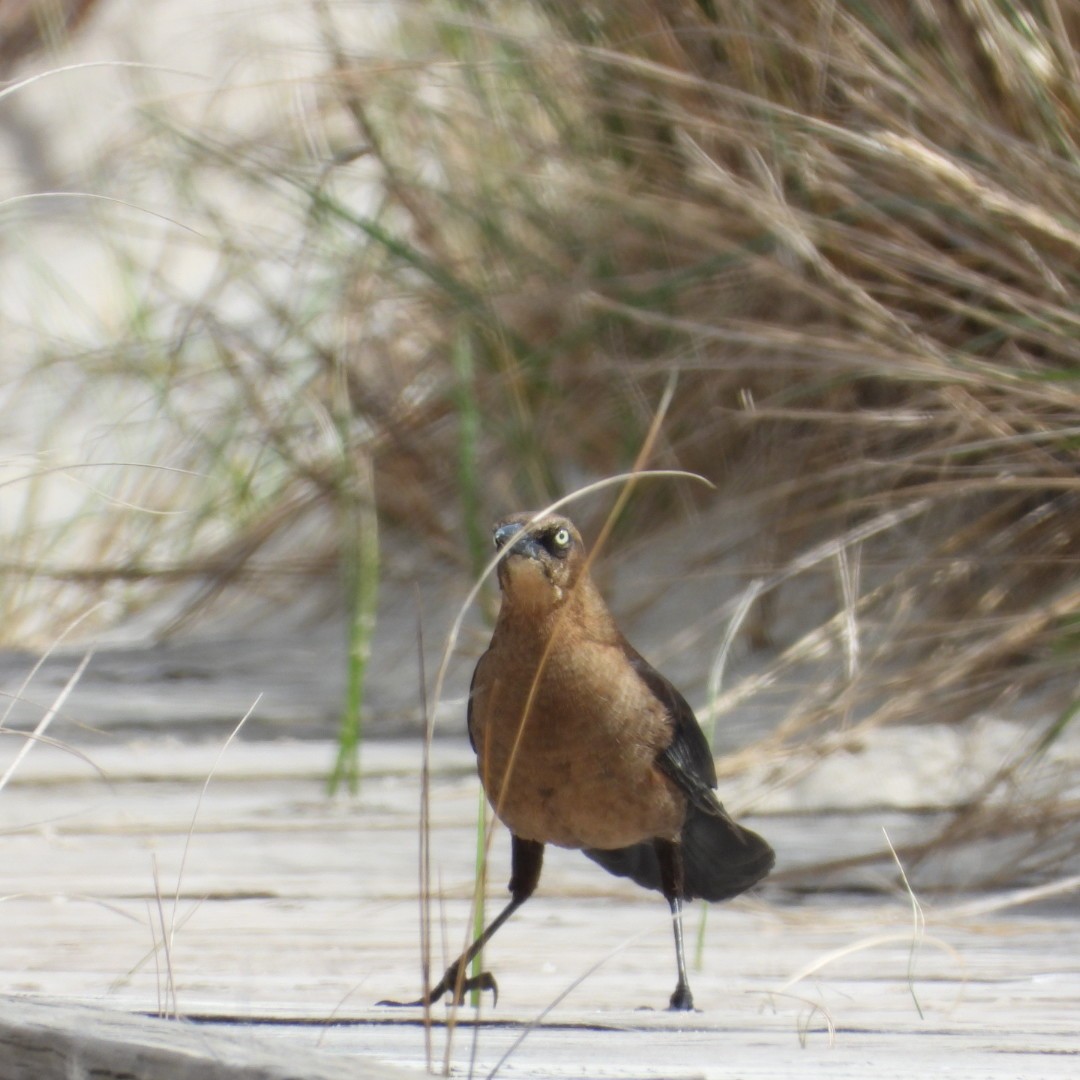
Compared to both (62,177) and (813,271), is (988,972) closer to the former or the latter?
(813,271)

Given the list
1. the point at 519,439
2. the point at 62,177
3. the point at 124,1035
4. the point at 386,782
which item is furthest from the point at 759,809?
the point at 62,177

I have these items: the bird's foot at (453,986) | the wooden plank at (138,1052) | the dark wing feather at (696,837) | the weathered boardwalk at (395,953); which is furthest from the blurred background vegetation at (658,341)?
the wooden plank at (138,1052)

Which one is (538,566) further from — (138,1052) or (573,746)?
(138,1052)

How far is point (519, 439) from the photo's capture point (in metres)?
2.93

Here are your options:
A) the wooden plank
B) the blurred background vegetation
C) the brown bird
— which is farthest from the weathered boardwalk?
the blurred background vegetation

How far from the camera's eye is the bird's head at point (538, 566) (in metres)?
1.64

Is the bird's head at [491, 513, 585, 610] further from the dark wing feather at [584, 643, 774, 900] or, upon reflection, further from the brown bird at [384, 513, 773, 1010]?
the dark wing feather at [584, 643, 774, 900]

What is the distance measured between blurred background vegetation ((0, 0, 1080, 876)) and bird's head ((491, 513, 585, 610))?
19.7 inches

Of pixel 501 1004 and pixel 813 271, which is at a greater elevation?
pixel 813 271

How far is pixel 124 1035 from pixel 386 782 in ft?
5.62

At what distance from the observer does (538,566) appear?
1657mm

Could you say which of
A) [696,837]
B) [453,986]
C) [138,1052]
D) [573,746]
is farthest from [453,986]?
[138,1052]

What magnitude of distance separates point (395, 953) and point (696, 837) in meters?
0.33

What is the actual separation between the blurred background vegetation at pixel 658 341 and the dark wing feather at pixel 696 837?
39 centimetres
